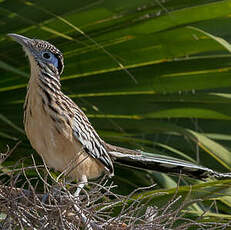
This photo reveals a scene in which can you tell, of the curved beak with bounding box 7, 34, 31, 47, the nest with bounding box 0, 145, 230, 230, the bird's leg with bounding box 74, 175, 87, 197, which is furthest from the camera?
the curved beak with bounding box 7, 34, 31, 47

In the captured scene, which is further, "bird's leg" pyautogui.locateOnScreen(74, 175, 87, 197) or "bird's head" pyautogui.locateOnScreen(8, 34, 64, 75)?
"bird's head" pyautogui.locateOnScreen(8, 34, 64, 75)

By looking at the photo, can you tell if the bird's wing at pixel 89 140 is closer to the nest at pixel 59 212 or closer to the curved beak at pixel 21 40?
the curved beak at pixel 21 40

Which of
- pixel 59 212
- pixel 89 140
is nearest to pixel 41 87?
pixel 89 140

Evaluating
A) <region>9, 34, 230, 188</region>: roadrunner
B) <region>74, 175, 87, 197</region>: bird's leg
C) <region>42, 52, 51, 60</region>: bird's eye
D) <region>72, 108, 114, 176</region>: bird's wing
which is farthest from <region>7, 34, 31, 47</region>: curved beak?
<region>74, 175, 87, 197</region>: bird's leg

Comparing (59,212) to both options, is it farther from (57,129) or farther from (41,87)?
(41,87)

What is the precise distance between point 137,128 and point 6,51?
89 centimetres

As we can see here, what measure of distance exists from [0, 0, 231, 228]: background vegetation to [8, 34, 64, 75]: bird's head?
0.31ft

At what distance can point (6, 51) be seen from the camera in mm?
4504

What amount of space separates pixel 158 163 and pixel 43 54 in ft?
2.78

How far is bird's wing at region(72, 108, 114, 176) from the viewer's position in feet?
13.6

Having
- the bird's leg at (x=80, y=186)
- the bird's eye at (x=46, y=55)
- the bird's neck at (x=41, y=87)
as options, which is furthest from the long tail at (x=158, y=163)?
the bird's eye at (x=46, y=55)

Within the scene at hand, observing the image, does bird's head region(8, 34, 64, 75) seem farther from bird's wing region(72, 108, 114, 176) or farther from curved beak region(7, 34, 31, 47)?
bird's wing region(72, 108, 114, 176)

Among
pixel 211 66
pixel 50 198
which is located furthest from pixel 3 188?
pixel 211 66

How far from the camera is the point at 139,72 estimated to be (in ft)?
15.2
